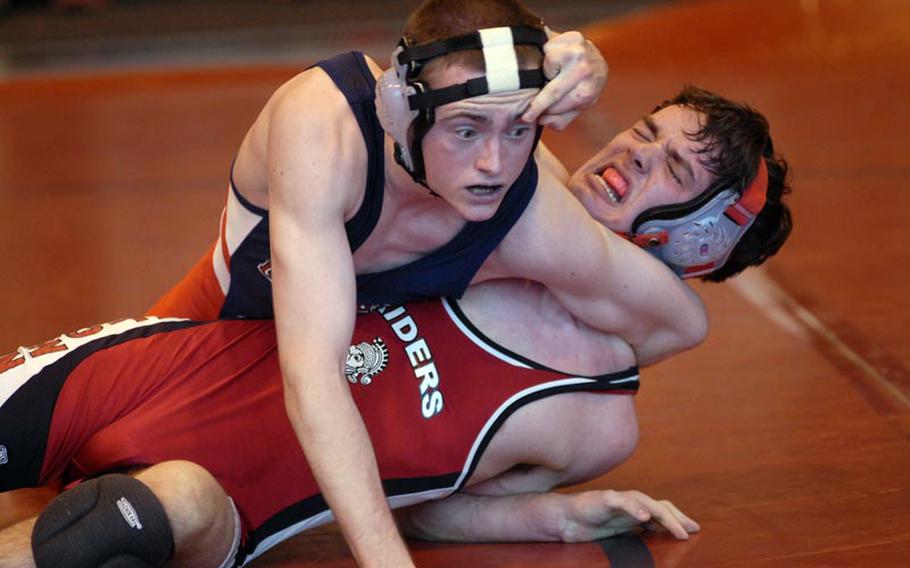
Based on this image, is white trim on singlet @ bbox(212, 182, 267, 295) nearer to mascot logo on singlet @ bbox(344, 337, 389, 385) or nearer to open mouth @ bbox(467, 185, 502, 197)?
mascot logo on singlet @ bbox(344, 337, 389, 385)

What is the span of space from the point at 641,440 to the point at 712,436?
15 centimetres

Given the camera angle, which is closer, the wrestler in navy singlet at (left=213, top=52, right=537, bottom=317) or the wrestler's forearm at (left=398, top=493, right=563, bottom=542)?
the wrestler in navy singlet at (left=213, top=52, right=537, bottom=317)

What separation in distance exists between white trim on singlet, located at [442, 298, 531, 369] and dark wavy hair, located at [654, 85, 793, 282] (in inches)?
18.7

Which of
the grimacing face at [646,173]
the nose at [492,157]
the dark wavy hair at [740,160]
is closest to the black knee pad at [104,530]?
the nose at [492,157]

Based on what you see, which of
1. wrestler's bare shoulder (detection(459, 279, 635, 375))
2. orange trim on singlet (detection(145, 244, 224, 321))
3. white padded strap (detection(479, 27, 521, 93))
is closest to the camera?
white padded strap (detection(479, 27, 521, 93))

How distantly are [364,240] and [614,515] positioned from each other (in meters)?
0.67

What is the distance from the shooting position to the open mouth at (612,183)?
256 centimetres

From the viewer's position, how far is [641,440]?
2.92 metres

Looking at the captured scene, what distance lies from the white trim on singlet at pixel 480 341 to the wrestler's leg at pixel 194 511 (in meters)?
0.53

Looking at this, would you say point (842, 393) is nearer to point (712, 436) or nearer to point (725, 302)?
point (712, 436)

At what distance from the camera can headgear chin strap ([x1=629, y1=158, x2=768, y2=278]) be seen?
2.52m

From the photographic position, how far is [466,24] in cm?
204

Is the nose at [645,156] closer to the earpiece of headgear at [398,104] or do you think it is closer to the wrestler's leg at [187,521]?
the earpiece of headgear at [398,104]

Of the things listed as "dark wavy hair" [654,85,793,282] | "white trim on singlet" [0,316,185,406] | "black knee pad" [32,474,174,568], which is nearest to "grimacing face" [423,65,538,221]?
"dark wavy hair" [654,85,793,282]
